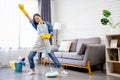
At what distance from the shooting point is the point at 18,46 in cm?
515

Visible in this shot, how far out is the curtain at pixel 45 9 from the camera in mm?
5645

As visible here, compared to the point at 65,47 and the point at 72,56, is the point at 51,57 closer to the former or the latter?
the point at 72,56

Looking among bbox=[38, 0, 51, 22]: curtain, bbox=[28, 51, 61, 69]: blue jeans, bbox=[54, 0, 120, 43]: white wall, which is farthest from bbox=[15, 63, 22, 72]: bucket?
bbox=[38, 0, 51, 22]: curtain

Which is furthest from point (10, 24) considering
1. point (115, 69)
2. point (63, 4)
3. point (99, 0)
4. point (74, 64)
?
point (115, 69)

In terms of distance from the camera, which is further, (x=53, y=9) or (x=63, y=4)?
(x=53, y=9)

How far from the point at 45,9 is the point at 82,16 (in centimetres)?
150

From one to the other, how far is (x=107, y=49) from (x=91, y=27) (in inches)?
46.3

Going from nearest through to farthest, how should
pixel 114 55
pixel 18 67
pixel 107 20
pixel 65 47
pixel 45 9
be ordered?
1. pixel 114 55
2. pixel 107 20
3. pixel 18 67
4. pixel 65 47
5. pixel 45 9

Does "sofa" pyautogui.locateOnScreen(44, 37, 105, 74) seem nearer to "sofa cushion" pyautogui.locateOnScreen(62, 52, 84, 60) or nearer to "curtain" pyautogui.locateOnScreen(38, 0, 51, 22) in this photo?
"sofa cushion" pyautogui.locateOnScreen(62, 52, 84, 60)

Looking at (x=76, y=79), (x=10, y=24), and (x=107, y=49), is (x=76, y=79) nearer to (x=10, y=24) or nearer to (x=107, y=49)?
(x=107, y=49)

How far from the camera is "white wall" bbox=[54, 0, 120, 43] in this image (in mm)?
4200

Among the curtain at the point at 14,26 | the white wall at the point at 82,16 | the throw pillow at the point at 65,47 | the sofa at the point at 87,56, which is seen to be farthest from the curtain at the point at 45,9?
the sofa at the point at 87,56

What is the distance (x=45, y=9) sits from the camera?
574 cm

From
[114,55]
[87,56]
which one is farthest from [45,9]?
[114,55]
